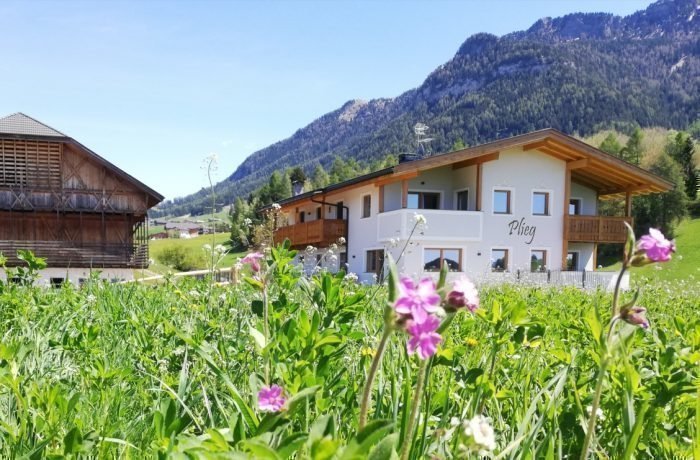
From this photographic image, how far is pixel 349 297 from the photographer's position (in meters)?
1.73

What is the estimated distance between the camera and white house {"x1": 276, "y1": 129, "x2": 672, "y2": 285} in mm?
20547

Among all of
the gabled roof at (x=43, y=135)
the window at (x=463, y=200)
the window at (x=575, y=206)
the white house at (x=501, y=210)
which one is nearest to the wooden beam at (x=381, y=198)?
the white house at (x=501, y=210)

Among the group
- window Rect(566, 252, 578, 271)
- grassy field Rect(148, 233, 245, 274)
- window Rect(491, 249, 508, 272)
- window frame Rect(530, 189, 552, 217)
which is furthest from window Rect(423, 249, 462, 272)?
grassy field Rect(148, 233, 245, 274)

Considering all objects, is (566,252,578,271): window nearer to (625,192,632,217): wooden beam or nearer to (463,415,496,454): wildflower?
(625,192,632,217): wooden beam

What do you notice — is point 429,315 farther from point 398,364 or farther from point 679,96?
point 679,96

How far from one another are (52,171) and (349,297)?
2824cm

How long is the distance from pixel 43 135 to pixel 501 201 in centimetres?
2142

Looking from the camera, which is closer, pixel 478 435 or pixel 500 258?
pixel 478 435

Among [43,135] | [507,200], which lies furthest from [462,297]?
[43,135]

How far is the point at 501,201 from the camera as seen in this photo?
22.3 m

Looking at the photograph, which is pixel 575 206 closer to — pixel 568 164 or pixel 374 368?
pixel 568 164

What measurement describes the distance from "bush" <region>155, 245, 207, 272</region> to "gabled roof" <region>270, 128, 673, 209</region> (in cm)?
2937

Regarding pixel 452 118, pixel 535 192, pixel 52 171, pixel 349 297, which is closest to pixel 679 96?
pixel 452 118

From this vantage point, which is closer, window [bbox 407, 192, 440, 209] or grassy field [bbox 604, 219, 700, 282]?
window [bbox 407, 192, 440, 209]
